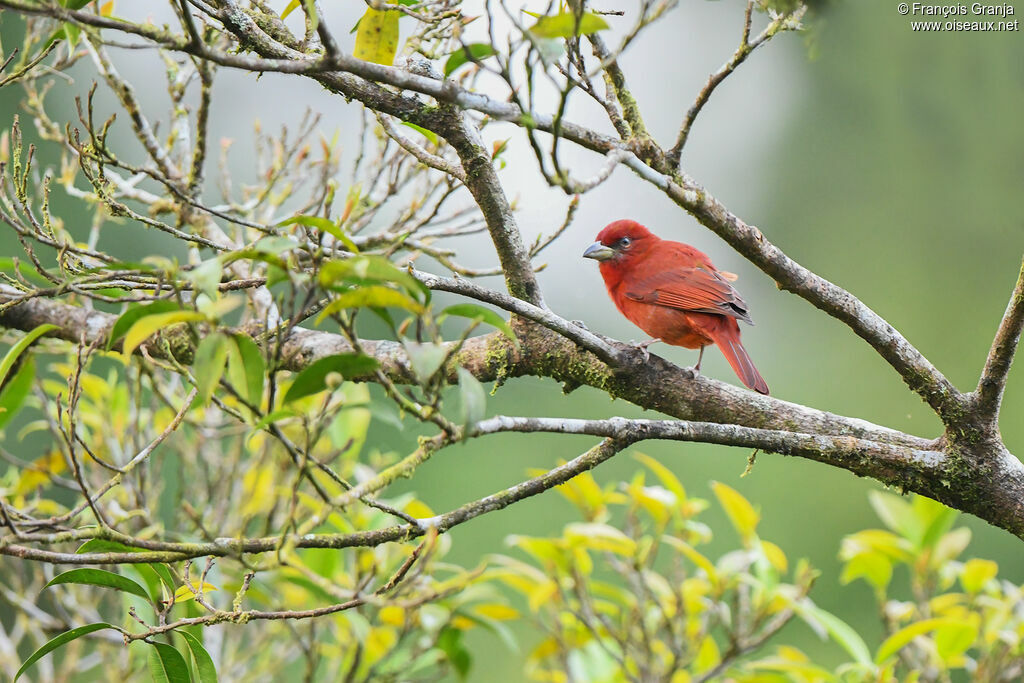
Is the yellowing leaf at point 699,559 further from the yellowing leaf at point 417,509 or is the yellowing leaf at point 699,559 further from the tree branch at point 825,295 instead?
the tree branch at point 825,295

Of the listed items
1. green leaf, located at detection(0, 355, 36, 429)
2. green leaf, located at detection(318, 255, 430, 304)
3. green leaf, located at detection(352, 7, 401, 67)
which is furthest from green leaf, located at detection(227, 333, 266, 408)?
green leaf, located at detection(0, 355, 36, 429)

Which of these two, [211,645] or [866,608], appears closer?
[211,645]

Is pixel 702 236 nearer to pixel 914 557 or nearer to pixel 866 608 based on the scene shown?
pixel 866 608

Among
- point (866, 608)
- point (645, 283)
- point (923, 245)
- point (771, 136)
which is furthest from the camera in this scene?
point (771, 136)

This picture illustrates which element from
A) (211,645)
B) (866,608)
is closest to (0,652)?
(211,645)

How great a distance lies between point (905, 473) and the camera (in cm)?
185

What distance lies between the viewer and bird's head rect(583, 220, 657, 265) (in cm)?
376

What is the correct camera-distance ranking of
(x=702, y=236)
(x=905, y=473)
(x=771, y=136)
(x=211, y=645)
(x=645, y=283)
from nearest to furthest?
(x=905, y=473) < (x=211, y=645) < (x=645, y=283) < (x=702, y=236) < (x=771, y=136)

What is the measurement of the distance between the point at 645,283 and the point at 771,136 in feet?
38.8

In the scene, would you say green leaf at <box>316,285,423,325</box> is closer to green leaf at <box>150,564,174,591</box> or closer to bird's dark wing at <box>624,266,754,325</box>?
green leaf at <box>150,564,174,591</box>

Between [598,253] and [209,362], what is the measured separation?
8.64ft

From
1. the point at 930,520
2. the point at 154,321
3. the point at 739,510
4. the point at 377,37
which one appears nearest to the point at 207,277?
the point at 154,321

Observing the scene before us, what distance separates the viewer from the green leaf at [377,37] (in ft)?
5.88

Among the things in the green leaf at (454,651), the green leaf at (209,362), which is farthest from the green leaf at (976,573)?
the green leaf at (209,362)
